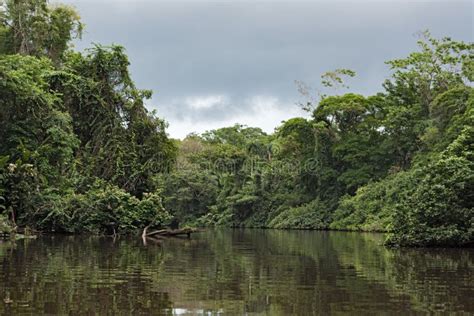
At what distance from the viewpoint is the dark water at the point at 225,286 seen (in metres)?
7.32

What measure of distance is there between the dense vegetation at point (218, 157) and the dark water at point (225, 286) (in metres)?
9.10

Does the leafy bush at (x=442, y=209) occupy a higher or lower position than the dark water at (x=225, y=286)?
higher

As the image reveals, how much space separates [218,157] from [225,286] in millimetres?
50854

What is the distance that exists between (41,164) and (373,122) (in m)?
28.7

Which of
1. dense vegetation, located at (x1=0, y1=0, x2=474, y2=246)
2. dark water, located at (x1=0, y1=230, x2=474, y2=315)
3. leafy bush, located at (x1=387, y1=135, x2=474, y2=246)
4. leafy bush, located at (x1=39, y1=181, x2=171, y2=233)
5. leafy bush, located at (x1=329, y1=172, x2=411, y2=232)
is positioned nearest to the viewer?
dark water, located at (x1=0, y1=230, x2=474, y2=315)

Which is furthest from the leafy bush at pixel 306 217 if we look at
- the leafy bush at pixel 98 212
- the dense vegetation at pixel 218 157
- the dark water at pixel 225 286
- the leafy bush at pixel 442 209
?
the dark water at pixel 225 286

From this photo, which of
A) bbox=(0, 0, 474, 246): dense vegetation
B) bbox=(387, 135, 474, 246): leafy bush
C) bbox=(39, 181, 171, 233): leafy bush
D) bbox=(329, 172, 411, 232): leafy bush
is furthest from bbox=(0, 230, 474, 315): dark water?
bbox=(329, 172, 411, 232): leafy bush

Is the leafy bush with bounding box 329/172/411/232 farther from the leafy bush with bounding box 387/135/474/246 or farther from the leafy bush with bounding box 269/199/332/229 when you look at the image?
the leafy bush with bounding box 387/135/474/246

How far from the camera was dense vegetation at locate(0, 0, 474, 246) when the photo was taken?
974 inches

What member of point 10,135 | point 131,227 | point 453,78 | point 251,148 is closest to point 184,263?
point 131,227

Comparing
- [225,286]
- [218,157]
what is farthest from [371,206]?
[225,286]

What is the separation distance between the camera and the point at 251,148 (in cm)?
5978

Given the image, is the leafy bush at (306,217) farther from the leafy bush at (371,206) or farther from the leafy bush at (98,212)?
the leafy bush at (98,212)

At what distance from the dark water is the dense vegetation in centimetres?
910
